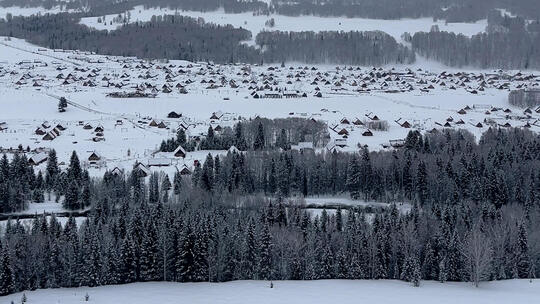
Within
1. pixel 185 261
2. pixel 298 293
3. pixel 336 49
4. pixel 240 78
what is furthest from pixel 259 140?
pixel 336 49

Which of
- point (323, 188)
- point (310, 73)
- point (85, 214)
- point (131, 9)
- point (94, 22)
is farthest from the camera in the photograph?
point (131, 9)

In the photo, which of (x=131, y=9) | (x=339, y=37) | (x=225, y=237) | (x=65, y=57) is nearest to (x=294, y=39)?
(x=339, y=37)

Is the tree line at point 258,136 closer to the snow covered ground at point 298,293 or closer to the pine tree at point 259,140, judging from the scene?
the pine tree at point 259,140

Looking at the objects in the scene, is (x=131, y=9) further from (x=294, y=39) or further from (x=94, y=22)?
(x=294, y=39)

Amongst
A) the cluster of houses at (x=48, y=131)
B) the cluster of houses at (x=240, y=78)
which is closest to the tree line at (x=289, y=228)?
the cluster of houses at (x=48, y=131)

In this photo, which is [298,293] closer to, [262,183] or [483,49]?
[262,183]

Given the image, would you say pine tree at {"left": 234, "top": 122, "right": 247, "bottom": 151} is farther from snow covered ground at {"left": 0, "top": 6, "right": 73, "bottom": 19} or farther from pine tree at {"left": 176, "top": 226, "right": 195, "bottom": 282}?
snow covered ground at {"left": 0, "top": 6, "right": 73, "bottom": 19}
